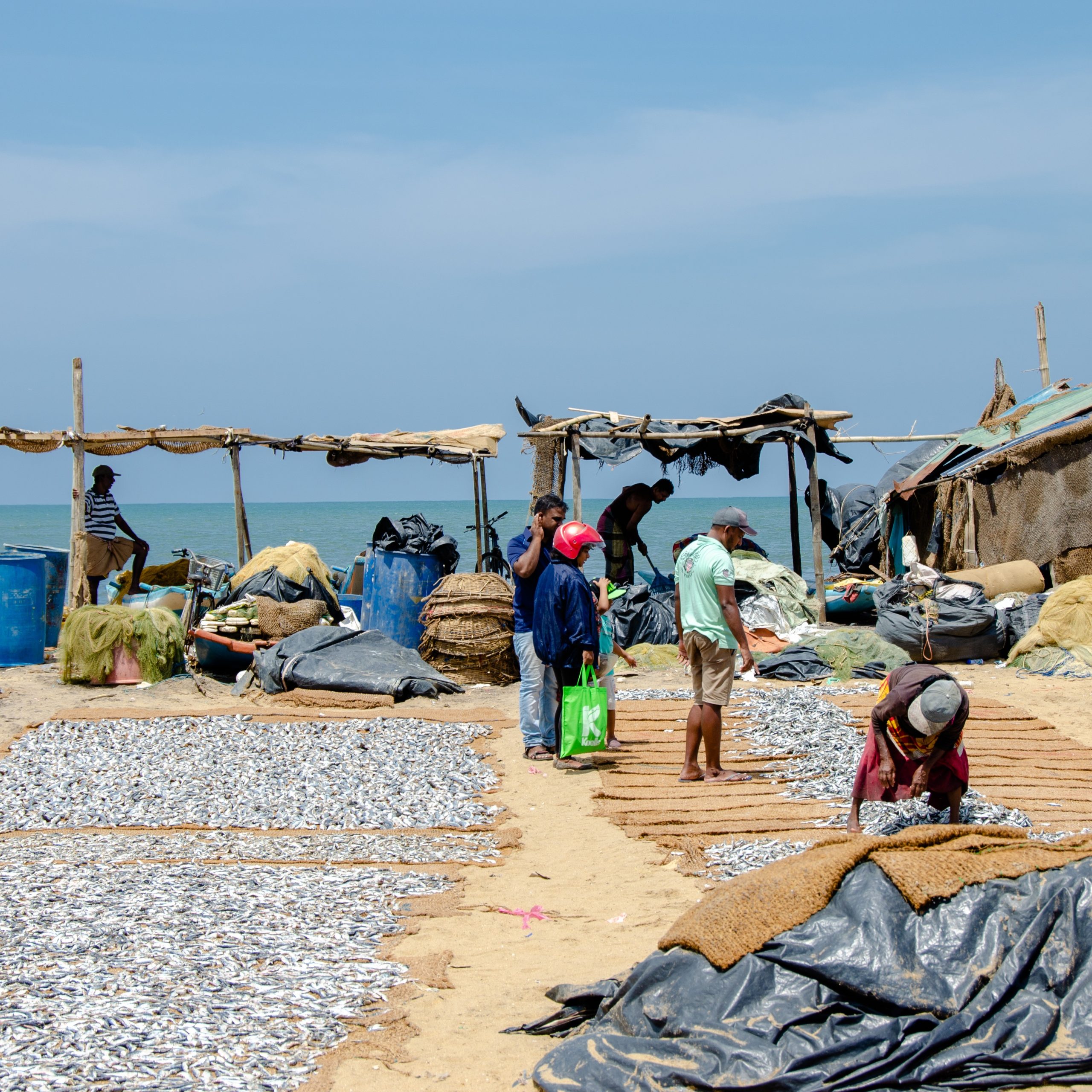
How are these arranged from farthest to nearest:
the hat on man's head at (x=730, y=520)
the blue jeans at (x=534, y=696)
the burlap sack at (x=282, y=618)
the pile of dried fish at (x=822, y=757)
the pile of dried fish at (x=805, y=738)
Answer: the burlap sack at (x=282, y=618) → the blue jeans at (x=534, y=696) → the pile of dried fish at (x=805, y=738) → the hat on man's head at (x=730, y=520) → the pile of dried fish at (x=822, y=757)

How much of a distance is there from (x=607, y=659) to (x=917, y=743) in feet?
9.91

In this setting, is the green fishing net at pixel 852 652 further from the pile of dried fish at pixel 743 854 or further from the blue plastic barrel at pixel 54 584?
the blue plastic barrel at pixel 54 584

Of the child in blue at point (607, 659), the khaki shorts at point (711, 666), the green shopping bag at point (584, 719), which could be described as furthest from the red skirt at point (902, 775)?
the child in blue at point (607, 659)

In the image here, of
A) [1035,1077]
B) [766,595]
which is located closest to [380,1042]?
[1035,1077]

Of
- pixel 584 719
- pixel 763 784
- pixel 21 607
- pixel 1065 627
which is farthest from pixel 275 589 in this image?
pixel 1065 627

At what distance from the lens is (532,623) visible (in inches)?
340

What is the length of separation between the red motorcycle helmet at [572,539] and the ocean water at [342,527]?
46.7 feet

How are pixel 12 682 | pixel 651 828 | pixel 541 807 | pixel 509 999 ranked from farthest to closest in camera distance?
pixel 12 682
pixel 541 807
pixel 651 828
pixel 509 999

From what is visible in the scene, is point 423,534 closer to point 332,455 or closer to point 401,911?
point 332,455

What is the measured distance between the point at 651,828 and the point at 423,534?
7.39m

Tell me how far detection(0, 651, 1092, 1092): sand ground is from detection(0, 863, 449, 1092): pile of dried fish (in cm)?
22

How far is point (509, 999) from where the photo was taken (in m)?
4.50

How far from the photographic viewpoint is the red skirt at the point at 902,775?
19.8ft

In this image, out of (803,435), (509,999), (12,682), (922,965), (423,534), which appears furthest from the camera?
(803,435)
